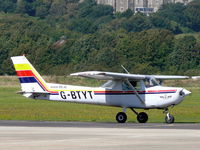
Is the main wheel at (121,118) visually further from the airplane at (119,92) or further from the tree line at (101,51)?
the tree line at (101,51)

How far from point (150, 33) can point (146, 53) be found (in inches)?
432

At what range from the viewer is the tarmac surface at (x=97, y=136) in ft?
81.0

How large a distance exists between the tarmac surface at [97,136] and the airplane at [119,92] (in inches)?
52.3

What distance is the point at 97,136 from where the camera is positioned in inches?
1088

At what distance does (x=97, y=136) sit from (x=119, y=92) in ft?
26.1

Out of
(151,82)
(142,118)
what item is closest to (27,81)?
(142,118)

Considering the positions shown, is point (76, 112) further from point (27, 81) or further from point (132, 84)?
point (132, 84)

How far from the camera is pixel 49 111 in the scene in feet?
146

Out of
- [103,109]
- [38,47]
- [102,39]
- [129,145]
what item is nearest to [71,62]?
[38,47]

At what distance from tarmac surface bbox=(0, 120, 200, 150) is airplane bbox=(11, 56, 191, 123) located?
1.33 metres

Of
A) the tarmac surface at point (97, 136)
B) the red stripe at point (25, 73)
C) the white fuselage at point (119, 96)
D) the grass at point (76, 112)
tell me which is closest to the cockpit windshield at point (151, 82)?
the white fuselage at point (119, 96)

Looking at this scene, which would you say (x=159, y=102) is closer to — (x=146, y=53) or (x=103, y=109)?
(x=103, y=109)

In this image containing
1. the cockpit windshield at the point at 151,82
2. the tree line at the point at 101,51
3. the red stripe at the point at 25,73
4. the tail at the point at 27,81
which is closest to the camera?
the cockpit windshield at the point at 151,82

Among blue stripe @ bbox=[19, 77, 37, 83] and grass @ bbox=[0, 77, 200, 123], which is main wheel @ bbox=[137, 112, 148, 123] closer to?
grass @ bbox=[0, 77, 200, 123]
